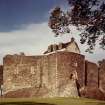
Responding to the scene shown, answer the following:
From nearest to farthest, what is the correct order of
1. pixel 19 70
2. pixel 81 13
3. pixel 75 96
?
pixel 81 13 < pixel 75 96 < pixel 19 70

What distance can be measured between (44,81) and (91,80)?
29.0 feet

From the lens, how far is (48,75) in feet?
196

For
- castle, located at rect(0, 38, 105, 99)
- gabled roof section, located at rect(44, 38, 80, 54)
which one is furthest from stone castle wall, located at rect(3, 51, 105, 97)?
gabled roof section, located at rect(44, 38, 80, 54)

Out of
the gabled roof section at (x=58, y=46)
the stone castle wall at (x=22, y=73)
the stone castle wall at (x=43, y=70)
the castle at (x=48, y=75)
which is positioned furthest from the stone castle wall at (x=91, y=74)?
the gabled roof section at (x=58, y=46)

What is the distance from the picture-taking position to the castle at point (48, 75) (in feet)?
192

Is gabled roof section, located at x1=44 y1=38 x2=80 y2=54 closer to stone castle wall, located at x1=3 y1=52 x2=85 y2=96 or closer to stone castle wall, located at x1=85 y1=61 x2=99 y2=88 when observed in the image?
stone castle wall, located at x1=85 y1=61 x2=99 y2=88

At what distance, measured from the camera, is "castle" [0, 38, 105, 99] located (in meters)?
58.6

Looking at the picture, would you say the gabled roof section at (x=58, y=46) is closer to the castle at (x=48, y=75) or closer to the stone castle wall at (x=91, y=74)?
the stone castle wall at (x=91, y=74)

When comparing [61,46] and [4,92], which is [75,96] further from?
[61,46]

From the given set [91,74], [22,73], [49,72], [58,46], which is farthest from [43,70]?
[58,46]

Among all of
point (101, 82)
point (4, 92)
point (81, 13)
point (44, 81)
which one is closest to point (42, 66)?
point (44, 81)

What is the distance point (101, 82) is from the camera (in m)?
70.4

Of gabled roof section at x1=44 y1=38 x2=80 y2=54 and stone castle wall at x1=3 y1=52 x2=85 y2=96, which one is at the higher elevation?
gabled roof section at x1=44 y1=38 x2=80 y2=54

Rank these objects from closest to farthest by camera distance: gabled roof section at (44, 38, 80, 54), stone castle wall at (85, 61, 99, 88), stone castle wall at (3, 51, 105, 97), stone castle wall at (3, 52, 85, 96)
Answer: stone castle wall at (3, 51, 105, 97) → stone castle wall at (3, 52, 85, 96) → stone castle wall at (85, 61, 99, 88) → gabled roof section at (44, 38, 80, 54)
